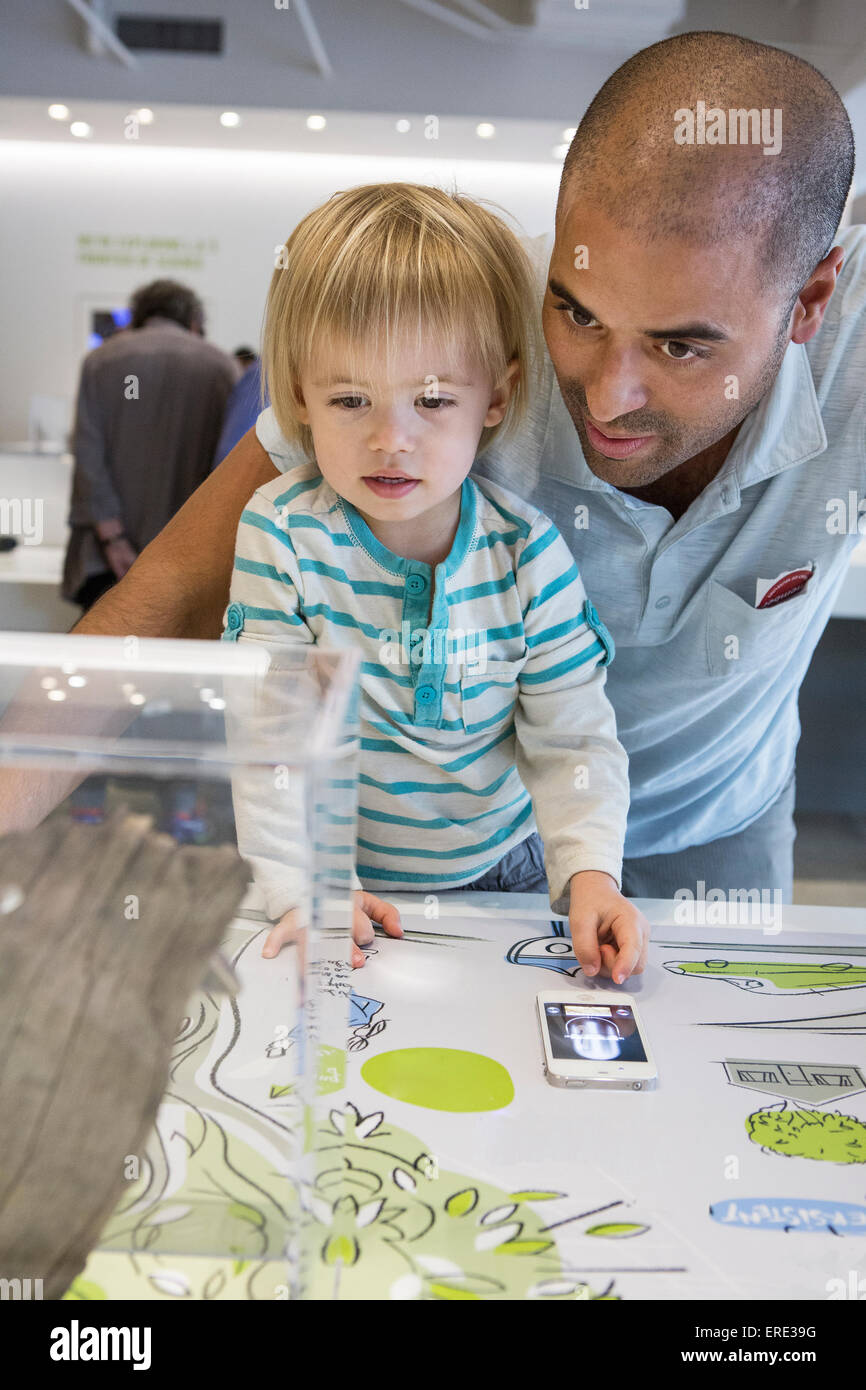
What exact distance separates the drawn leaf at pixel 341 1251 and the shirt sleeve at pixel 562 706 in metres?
0.39

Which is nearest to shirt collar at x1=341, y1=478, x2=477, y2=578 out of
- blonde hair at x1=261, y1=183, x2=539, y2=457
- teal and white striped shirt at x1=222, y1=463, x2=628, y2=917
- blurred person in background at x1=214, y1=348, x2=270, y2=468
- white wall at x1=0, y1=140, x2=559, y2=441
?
teal and white striped shirt at x1=222, y1=463, x2=628, y2=917

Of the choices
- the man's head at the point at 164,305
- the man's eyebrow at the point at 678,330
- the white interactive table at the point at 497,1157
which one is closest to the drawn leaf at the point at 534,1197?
the white interactive table at the point at 497,1157

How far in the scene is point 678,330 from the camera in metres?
0.80

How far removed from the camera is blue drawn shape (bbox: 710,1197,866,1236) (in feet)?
1.70

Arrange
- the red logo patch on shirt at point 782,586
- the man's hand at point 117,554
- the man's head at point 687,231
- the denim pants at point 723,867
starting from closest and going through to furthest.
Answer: the man's head at point 687,231 < the red logo patch on shirt at point 782,586 < the denim pants at point 723,867 < the man's hand at point 117,554

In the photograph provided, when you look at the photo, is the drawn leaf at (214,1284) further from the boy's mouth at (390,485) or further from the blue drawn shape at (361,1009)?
the boy's mouth at (390,485)

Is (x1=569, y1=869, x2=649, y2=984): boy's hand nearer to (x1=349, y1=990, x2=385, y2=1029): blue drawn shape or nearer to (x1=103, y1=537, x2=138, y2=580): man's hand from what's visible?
(x1=349, y1=990, x2=385, y2=1029): blue drawn shape

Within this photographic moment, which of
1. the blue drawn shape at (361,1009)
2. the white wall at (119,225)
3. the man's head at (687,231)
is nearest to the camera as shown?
the blue drawn shape at (361,1009)

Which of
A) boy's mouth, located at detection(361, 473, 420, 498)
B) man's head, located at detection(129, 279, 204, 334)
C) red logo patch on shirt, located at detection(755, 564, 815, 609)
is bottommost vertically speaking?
boy's mouth, located at detection(361, 473, 420, 498)

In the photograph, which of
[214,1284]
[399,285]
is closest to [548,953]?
[214,1284]

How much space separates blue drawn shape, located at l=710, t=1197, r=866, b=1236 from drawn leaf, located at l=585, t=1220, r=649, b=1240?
39mm

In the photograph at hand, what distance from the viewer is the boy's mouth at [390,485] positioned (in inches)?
32.4

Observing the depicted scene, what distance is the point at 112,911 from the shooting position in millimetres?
519

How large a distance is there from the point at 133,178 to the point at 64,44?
69cm
